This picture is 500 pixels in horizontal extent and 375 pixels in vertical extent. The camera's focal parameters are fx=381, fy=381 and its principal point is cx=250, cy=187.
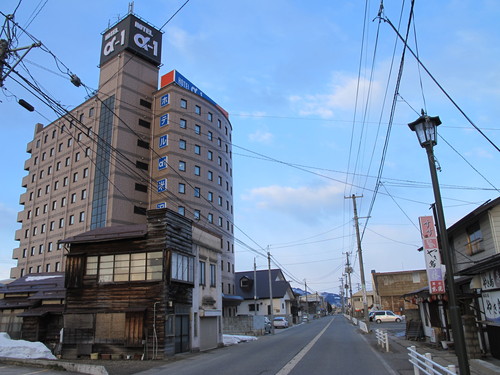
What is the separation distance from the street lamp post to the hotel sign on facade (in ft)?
24.1

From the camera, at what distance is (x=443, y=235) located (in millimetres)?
7359

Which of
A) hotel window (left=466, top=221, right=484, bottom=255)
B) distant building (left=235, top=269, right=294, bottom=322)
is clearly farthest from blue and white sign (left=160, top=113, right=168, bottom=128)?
hotel window (left=466, top=221, right=484, bottom=255)

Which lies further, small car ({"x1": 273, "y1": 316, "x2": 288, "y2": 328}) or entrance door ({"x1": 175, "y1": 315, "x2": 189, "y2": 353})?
small car ({"x1": 273, "y1": 316, "x2": 288, "y2": 328})

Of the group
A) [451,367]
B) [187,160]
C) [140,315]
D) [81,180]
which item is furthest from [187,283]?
[81,180]

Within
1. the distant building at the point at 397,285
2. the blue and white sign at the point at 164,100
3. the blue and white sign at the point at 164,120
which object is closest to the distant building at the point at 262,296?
the distant building at the point at 397,285

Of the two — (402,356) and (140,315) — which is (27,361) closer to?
(140,315)

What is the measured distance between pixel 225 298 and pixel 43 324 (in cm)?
3054

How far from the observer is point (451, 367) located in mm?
6742

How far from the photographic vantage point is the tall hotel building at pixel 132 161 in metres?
51.2

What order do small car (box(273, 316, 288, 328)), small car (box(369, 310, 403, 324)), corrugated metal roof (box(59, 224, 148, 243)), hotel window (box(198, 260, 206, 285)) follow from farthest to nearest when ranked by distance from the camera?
small car (box(273, 316, 288, 328)) → small car (box(369, 310, 403, 324)) → hotel window (box(198, 260, 206, 285)) → corrugated metal roof (box(59, 224, 148, 243))

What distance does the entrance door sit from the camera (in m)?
20.9

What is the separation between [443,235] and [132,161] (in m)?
51.1

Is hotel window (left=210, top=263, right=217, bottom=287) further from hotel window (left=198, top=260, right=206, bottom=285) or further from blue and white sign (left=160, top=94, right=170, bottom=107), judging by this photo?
blue and white sign (left=160, top=94, right=170, bottom=107)

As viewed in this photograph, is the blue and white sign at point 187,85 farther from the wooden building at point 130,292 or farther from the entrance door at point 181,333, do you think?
the entrance door at point 181,333
